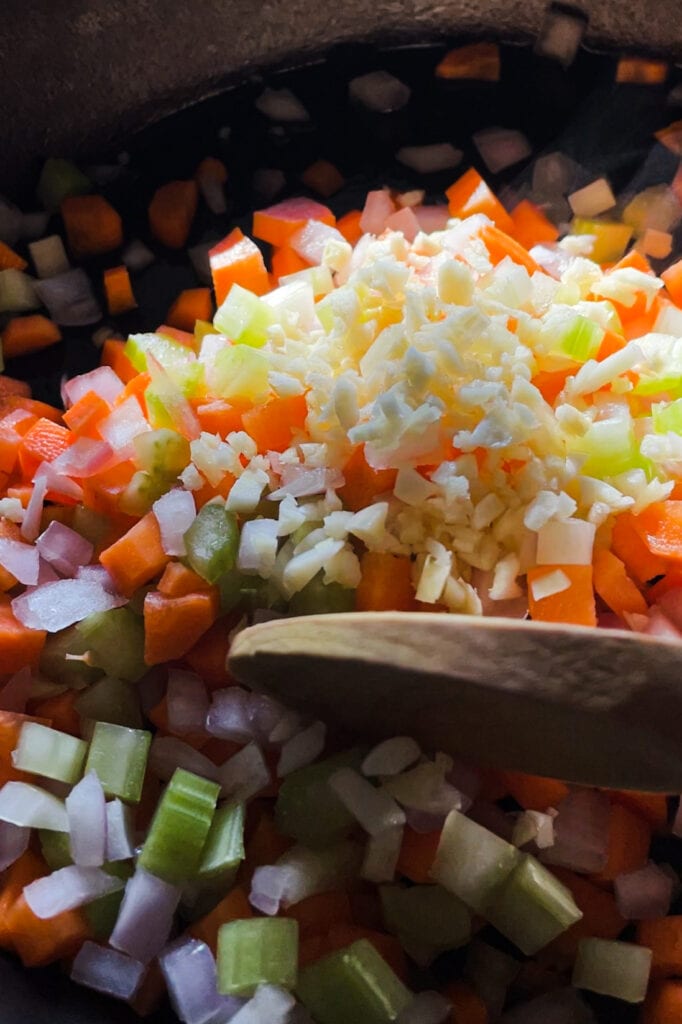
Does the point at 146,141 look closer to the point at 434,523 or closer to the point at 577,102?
the point at 577,102

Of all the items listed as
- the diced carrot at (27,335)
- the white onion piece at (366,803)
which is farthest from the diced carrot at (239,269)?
the white onion piece at (366,803)

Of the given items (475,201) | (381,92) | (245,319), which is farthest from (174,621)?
(381,92)

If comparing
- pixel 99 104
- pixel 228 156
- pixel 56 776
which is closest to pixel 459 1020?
pixel 56 776

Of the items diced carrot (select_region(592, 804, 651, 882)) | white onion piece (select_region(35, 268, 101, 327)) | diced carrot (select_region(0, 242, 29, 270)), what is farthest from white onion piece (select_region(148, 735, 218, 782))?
diced carrot (select_region(0, 242, 29, 270))

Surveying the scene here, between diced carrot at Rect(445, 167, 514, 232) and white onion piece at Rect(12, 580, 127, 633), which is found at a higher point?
diced carrot at Rect(445, 167, 514, 232)

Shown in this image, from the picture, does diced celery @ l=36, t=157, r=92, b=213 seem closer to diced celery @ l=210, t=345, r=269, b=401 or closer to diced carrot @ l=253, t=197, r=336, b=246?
diced carrot @ l=253, t=197, r=336, b=246
